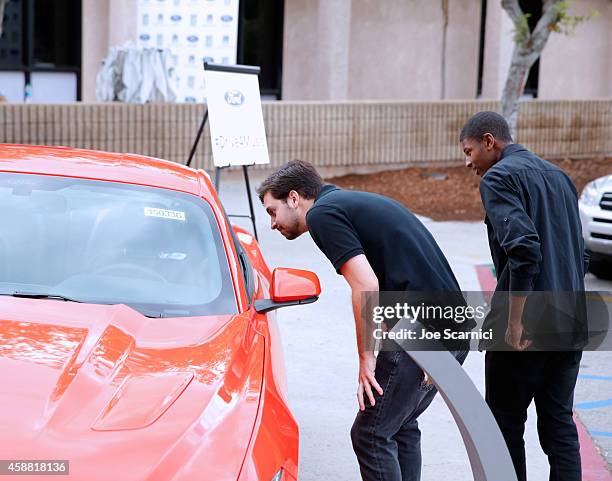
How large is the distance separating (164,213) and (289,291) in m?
0.69

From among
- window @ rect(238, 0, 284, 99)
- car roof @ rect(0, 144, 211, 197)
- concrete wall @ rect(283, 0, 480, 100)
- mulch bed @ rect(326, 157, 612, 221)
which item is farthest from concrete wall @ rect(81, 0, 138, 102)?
car roof @ rect(0, 144, 211, 197)

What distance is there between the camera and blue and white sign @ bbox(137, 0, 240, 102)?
46.4 ft

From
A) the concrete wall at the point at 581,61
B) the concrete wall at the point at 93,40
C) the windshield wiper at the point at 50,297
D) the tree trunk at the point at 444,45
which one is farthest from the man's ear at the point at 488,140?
the concrete wall at the point at 581,61

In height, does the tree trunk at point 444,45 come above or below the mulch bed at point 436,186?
above

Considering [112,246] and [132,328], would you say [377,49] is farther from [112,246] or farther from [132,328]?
[132,328]

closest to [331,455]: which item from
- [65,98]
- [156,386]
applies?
[156,386]

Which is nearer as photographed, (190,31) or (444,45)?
(190,31)

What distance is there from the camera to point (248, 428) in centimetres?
322

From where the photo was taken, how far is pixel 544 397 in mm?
4422

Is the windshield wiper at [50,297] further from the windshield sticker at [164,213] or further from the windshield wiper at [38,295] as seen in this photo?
the windshield sticker at [164,213]

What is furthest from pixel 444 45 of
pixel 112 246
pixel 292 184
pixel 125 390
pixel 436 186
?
Result: pixel 125 390

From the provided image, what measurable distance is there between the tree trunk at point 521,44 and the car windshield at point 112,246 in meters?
10.1

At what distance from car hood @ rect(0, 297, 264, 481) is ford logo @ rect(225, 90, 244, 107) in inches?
253

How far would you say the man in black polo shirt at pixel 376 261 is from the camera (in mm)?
3863
